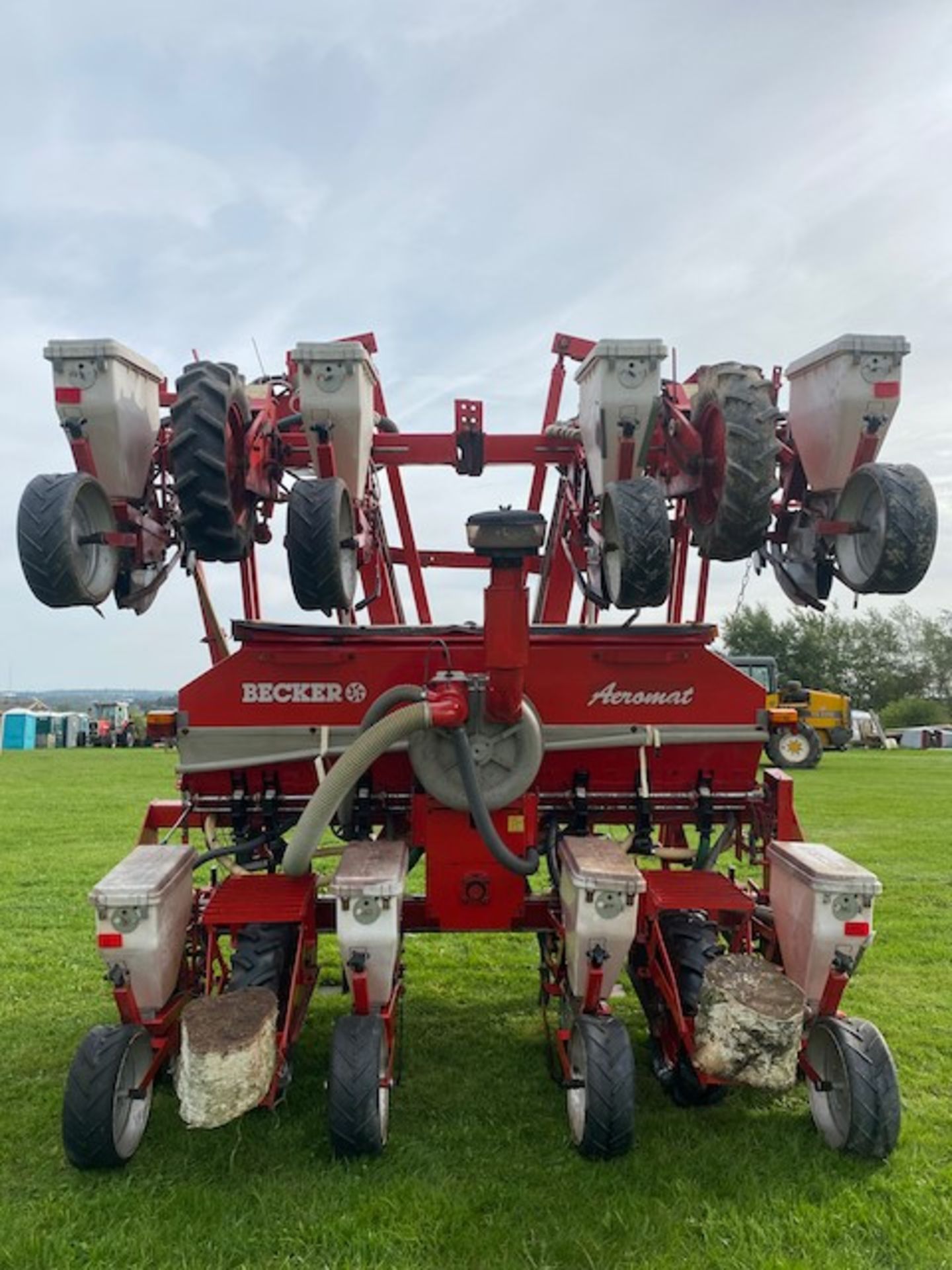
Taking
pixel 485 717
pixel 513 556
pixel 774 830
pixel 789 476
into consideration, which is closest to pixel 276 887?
pixel 485 717

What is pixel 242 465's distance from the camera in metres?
4.72

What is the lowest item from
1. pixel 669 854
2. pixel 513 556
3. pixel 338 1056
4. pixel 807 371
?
pixel 338 1056

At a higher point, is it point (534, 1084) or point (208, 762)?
point (208, 762)

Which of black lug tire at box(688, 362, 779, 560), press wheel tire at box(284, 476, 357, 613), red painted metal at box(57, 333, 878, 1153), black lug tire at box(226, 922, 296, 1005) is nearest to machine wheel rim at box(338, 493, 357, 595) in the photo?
press wheel tire at box(284, 476, 357, 613)

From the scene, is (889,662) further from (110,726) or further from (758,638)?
(110,726)

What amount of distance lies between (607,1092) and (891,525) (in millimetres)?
2477

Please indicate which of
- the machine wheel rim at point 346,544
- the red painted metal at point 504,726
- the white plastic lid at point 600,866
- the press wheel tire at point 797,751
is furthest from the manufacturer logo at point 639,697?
the press wheel tire at point 797,751

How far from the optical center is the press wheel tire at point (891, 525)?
3990 millimetres

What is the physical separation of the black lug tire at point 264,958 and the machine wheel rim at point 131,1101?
0.38 metres

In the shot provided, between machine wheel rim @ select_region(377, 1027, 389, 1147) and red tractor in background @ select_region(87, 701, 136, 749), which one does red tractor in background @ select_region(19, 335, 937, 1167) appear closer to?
machine wheel rim @ select_region(377, 1027, 389, 1147)

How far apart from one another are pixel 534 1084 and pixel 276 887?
1.46 m

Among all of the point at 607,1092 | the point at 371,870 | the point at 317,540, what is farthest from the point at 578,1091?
the point at 317,540

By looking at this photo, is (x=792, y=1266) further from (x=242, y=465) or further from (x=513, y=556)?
(x=242, y=465)

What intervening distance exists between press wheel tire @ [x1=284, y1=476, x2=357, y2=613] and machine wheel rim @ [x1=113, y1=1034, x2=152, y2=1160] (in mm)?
1826
